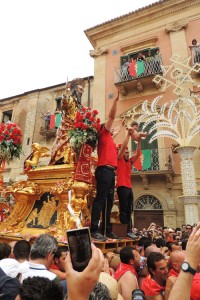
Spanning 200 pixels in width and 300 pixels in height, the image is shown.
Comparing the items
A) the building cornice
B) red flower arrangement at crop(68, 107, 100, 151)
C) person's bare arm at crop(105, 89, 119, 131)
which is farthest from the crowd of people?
the building cornice

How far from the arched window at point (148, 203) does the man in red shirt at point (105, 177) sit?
25.9ft

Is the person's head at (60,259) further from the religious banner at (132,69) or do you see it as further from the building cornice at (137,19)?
the building cornice at (137,19)

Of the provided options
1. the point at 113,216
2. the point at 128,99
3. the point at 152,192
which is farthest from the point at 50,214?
the point at 128,99

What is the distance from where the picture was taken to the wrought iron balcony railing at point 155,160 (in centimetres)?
1180

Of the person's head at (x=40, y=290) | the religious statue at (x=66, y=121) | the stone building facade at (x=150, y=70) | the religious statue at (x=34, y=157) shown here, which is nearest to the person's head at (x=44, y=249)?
the person's head at (x=40, y=290)

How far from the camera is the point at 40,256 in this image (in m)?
2.28

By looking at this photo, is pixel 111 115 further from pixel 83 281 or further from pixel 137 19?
pixel 137 19

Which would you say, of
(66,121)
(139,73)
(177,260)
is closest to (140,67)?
(139,73)

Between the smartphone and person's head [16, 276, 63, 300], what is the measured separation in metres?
0.29

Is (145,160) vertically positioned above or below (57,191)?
above

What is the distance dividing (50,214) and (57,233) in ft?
2.36

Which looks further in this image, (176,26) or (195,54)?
(176,26)

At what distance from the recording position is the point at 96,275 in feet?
2.81

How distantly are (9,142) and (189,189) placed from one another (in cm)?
688
